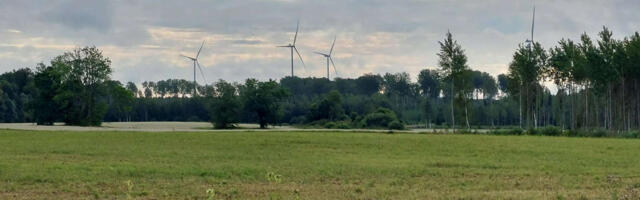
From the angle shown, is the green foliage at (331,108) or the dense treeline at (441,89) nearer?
the dense treeline at (441,89)

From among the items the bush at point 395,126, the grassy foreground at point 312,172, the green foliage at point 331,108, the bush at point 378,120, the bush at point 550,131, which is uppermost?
the green foliage at point 331,108

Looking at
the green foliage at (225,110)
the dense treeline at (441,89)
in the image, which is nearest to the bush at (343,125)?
the dense treeline at (441,89)

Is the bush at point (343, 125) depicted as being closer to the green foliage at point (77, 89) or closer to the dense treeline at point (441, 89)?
the dense treeline at point (441, 89)

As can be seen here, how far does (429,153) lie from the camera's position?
41500 mm

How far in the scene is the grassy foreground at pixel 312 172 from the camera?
22531 millimetres

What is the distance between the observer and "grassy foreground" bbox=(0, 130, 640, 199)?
22531 mm

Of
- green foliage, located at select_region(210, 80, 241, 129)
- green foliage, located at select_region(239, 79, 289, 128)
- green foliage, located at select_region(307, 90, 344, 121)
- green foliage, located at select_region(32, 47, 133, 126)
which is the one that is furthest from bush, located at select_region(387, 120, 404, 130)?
green foliage, located at select_region(32, 47, 133, 126)

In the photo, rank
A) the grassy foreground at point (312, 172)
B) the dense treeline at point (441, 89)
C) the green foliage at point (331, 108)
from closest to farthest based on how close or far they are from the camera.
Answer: the grassy foreground at point (312, 172) < the dense treeline at point (441, 89) < the green foliage at point (331, 108)

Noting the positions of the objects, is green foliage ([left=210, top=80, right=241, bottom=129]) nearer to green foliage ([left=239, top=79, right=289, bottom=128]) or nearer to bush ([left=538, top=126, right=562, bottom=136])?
green foliage ([left=239, top=79, right=289, bottom=128])

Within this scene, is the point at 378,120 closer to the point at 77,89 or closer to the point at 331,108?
the point at 331,108

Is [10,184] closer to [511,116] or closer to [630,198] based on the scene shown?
[630,198]

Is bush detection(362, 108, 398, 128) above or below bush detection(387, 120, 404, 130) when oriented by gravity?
above

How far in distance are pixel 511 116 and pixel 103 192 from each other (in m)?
150

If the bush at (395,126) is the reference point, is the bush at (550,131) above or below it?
below
